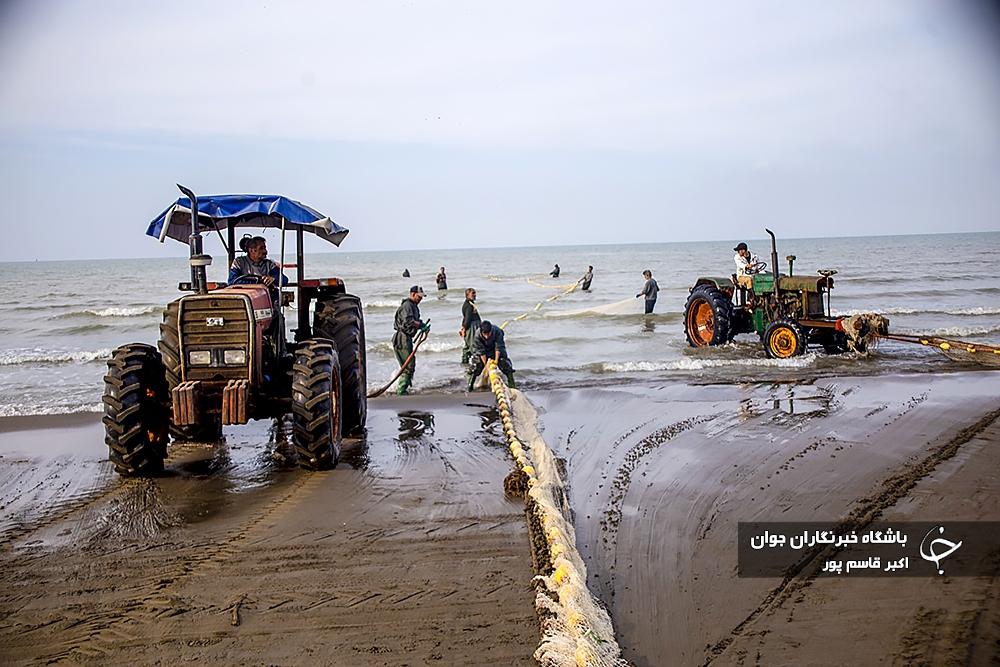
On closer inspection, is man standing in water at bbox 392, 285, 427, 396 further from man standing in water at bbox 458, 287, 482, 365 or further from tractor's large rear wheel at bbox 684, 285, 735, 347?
tractor's large rear wheel at bbox 684, 285, 735, 347

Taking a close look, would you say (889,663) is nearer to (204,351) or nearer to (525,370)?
(204,351)

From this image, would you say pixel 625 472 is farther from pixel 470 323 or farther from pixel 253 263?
pixel 470 323

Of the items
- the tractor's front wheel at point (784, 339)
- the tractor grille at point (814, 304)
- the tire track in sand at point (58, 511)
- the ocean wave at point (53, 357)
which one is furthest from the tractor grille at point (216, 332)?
the ocean wave at point (53, 357)

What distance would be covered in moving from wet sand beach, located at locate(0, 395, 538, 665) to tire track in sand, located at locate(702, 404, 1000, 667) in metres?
1.03

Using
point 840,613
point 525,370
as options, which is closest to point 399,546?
point 840,613

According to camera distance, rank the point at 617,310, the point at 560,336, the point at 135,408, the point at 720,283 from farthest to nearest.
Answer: the point at 617,310
the point at 560,336
the point at 720,283
the point at 135,408

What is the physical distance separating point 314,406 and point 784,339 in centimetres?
856

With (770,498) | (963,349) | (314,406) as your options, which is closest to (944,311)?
(963,349)

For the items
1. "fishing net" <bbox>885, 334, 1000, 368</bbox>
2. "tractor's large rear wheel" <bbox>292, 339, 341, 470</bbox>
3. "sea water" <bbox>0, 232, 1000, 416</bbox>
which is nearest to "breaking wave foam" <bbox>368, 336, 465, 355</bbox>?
"sea water" <bbox>0, 232, 1000, 416</bbox>

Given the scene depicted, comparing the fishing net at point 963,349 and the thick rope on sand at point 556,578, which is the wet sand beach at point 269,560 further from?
the fishing net at point 963,349

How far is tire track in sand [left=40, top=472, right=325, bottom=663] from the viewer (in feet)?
12.1

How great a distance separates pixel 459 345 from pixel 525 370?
3400mm

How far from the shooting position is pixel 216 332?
6.38m

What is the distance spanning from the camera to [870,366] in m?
12.0
